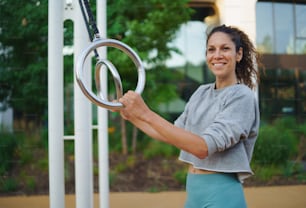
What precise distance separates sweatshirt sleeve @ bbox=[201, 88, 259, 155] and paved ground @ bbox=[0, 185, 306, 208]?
342cm

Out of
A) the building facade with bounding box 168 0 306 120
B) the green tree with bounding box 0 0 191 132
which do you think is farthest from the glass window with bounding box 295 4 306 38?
the green tree with bounding box 0 0 191 132

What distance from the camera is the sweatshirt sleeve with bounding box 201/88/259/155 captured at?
1.11 meters

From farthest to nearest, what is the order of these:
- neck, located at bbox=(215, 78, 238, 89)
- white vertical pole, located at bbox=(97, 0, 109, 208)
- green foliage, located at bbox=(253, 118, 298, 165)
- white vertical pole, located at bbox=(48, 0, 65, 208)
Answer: green foliage, located at bbox=(253, 118, 298, 165), white vertical pole, located at bbox=(97, 0, 109, 208), white vertical pole, located at bbox=(48, 0, 65, 208), neck, located at bbox=(215, 78, 238, 89)

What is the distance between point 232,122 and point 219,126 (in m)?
0.05

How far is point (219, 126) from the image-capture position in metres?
1.14

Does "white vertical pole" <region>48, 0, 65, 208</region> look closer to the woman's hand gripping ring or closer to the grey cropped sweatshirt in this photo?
the woman's hand gripping ring

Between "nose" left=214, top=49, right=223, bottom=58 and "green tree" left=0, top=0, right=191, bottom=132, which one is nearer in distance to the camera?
"nose" left=214, top=49, right=223, bottom=58

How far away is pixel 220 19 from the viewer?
6.18m

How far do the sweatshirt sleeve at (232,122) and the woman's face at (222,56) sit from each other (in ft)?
0.34

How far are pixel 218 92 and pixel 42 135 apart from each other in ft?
15.9

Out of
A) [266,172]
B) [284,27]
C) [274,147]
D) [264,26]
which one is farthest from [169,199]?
[284,27]

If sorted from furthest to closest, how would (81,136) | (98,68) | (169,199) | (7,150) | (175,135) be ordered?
1. (7,150)
2. (169,199)
3. (81,136)
4. (98,68)
5. (175,135)

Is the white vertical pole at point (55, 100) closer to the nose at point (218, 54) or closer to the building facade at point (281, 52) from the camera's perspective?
the nose at point (218, 54)

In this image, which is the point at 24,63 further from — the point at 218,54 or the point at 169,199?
the point at 218,54
